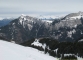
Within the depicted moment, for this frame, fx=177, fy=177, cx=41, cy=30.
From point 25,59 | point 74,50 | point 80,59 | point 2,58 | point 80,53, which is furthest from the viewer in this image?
point 74,50

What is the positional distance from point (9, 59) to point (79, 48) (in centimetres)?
14509

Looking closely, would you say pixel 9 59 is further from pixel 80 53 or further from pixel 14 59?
pixel 80 53

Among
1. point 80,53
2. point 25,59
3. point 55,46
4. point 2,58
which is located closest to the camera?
point 2,58

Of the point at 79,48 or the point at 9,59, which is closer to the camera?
the point at 9,59

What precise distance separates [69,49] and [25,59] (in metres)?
144

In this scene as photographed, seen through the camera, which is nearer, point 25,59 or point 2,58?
point 2,58

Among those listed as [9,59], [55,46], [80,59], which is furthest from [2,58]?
[55,46]

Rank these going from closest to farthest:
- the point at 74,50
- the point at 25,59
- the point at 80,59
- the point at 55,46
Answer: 1. the point at 25,59
2. the point at 80,59
3. the point at 74,50
4. the point at 55,46

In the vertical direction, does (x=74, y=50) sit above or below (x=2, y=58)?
below

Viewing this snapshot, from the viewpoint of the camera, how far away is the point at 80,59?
128 metres

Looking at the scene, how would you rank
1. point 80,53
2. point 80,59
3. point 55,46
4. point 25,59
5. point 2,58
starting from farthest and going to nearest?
point 55,46
point 80,53
point 80,59
point 25,59
point 2,58

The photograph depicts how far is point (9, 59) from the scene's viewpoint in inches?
753

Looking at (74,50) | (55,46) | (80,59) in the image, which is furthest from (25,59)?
(55,46)

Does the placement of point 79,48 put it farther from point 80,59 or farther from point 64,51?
point 80,59
